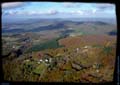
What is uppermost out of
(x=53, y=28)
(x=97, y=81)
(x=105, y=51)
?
(x=53, y=28)

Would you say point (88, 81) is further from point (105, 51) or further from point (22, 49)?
point (22, 49)

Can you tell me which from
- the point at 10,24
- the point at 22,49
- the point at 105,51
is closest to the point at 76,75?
the point at 105,51

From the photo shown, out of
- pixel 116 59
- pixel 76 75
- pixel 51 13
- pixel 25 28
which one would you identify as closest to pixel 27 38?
pixel 25 28

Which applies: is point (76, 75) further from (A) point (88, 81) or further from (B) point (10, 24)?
(B) point (10, 24)

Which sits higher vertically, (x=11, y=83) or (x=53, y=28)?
(x=53, y=28)

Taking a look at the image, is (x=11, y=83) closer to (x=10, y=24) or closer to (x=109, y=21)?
(x=10, y=24)

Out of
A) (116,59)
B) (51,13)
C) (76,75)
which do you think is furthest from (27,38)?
(116,59)

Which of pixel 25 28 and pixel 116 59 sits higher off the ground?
pixel 25 28
